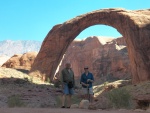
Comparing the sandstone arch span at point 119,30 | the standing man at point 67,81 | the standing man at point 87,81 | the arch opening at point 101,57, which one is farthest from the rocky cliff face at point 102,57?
the standing man at point 67,81

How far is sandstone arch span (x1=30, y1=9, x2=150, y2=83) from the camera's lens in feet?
62.4

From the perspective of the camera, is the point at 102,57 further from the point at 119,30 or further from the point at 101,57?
the point at 119,30

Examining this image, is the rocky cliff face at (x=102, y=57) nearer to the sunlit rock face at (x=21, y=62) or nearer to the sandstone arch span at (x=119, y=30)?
the sunlit rock face at (x=21, y=62)

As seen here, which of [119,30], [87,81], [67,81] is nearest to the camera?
[67,81]

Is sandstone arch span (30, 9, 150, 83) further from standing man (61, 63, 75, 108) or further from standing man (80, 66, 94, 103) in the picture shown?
standing man (61, 63, 75, 108)

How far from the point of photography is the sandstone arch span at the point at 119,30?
749 inches

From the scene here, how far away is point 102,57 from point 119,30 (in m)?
23.4

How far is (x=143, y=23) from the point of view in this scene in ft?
64.9

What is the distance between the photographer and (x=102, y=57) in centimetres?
4575

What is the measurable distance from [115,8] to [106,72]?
21.7 m

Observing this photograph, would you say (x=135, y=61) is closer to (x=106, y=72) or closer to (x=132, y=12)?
(x=132, y=12)

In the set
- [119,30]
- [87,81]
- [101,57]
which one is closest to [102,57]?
[101,57]

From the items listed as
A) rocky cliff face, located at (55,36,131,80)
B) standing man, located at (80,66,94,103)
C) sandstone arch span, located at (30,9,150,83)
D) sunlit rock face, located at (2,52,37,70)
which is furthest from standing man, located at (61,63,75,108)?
rocky cliff face, located at (55,36,131,80)

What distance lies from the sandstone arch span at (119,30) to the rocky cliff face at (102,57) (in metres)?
10.1
